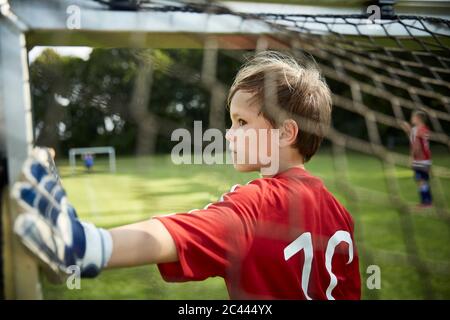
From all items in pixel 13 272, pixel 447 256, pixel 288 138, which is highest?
pixel 288 138

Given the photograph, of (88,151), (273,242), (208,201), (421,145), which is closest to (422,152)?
(421,145)

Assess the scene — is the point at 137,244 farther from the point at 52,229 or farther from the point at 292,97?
the point at 292,97

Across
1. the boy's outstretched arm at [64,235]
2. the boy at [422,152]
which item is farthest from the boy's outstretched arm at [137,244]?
the boy at [422,152]

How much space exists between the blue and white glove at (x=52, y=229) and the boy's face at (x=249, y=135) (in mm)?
331

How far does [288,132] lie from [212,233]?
276 millimetres

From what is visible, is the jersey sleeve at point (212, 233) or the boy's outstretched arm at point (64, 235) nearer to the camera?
the boy's outstretched arm at point (64, 235)

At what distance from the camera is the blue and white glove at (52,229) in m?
0.52

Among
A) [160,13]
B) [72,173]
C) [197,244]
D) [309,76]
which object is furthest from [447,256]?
[72,173]

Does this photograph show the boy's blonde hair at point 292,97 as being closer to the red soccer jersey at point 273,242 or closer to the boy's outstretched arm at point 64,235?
the red soccer jersey at point 273,242

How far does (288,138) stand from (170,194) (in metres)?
2.90

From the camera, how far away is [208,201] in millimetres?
3100

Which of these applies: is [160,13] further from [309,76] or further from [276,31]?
[309,76]

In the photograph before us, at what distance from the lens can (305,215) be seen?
0.75 metres

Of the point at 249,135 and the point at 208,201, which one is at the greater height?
the point at 249,135
